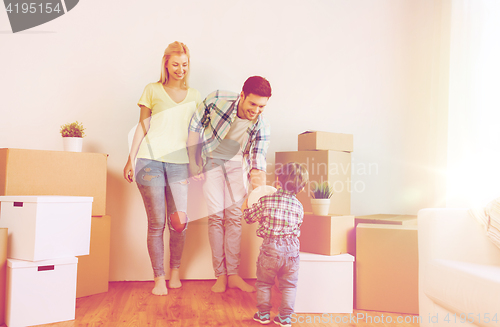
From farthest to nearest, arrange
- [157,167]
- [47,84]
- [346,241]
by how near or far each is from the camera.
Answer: [47,84] < [157,167] < [346,241]

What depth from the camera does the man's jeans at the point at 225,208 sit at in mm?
1987

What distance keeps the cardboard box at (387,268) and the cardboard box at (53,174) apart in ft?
4.56

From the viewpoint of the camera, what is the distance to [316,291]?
165 centimetres

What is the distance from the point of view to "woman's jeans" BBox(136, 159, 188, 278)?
188cm

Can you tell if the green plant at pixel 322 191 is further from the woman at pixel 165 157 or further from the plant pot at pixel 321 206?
the woman at pixel 165 157

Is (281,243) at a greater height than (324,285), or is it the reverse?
(281,243)

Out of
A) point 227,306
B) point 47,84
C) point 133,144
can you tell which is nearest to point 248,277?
point 227,306

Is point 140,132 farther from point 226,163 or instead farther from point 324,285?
point 324,285

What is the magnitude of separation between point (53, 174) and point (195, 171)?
72 cm

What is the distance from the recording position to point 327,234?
171 cm

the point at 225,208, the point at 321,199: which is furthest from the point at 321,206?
the point at 225,208

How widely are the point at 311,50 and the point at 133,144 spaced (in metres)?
1.35

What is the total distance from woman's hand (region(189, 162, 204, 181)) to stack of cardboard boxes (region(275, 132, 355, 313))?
59cm

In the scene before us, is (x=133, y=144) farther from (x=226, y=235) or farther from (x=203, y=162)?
(x=226, y=235)
